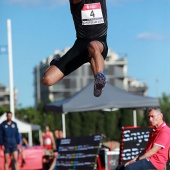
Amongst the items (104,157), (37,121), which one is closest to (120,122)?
(37,121)

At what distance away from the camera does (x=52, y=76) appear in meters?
8.48

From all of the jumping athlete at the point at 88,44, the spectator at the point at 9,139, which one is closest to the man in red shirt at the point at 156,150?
the jumping athlete at the point at 88,44

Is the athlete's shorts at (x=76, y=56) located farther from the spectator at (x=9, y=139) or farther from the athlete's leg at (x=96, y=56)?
the spectator at (x=9, y=139)

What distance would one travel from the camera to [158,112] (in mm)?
10617

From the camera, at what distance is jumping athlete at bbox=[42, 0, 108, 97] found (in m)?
8.16

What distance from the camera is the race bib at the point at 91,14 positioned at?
814cm

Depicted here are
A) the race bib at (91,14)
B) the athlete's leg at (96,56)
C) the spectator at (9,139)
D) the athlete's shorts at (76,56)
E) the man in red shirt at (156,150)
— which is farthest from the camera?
the spectator at (9,139)

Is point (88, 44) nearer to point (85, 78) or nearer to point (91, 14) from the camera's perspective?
point (91, 14)

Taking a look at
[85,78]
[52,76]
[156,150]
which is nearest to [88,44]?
[52,76]

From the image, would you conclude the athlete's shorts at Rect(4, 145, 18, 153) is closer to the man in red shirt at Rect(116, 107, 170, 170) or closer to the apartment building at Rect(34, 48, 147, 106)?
the man in red shirt at Rect(116, 107, 170, 170)

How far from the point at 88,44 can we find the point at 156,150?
2708mm

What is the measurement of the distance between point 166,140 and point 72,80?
5154 inches

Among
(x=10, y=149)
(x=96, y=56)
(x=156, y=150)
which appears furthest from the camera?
(x=10, y=149)

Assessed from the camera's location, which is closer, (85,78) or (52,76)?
(52,76)
